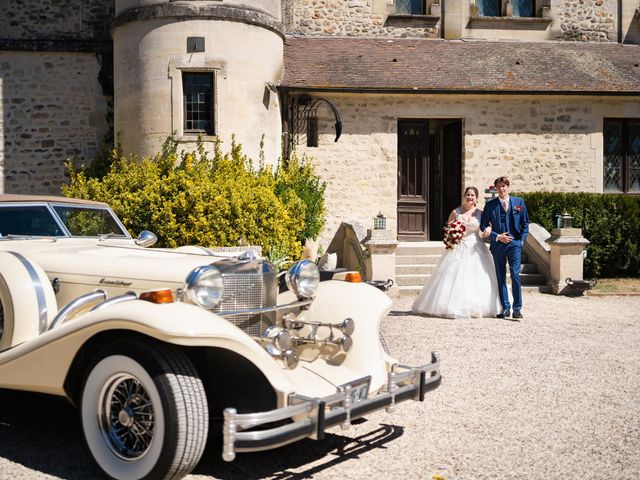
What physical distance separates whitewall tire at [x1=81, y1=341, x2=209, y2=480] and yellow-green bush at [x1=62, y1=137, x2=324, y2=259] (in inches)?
284

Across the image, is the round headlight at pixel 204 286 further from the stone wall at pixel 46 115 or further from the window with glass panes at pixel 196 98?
the stone wall at pixel 46 115

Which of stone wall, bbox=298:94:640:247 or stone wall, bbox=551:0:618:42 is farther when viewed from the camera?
stone wall, bbox=551:0:618:42

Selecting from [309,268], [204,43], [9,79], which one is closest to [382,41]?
[204,43]

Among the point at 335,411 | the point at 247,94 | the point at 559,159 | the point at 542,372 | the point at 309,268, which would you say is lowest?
the point at 542,372

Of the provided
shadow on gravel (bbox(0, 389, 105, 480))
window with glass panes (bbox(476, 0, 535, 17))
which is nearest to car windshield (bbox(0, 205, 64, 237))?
shadow on gravel (bbox(0, 389, 105, 480))

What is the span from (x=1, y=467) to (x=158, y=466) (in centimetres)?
113

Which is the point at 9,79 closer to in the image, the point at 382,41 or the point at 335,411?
the point at 382,41

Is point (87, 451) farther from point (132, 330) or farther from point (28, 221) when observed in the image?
point (28, 221)

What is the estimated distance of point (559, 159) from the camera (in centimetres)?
1508

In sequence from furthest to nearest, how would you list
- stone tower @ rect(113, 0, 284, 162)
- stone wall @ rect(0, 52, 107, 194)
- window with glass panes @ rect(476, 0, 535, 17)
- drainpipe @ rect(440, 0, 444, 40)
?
window with glass panes @ rect(476, 0, 535, 17) → drainpipe @ rect(440, 0, 444, 40) → stone wall @ rect(0, 52, 107, 194) → stone tower @ rect(113, 0, 284, 162)

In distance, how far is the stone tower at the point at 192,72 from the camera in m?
12.8

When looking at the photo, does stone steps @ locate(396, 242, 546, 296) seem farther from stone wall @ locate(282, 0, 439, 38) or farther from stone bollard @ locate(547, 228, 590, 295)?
stone wall @ locate(282, 0, 439, 38)

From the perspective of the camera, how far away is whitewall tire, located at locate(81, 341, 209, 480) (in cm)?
313

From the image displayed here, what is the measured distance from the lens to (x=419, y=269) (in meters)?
12.1
